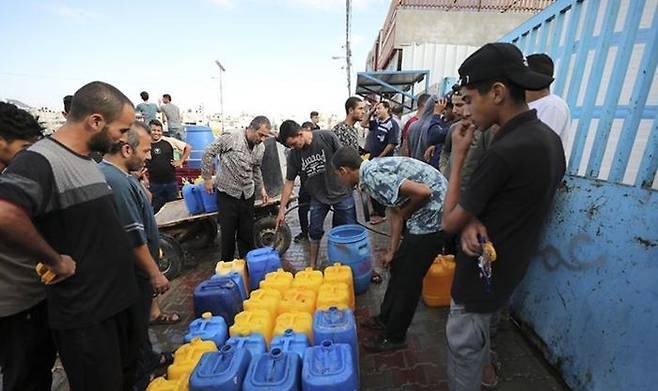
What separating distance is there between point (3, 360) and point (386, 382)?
99.6 inches

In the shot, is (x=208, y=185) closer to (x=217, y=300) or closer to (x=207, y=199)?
(x=207, y=199)

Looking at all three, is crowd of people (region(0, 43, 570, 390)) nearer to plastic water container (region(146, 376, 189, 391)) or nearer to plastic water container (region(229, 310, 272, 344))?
plastic water container (region(146, 376, 189, 391))

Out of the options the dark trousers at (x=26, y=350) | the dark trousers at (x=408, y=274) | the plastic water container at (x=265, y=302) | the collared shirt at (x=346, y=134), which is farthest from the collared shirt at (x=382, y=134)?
the dark trousers at (x=26, y=350)

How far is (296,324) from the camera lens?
2.54m

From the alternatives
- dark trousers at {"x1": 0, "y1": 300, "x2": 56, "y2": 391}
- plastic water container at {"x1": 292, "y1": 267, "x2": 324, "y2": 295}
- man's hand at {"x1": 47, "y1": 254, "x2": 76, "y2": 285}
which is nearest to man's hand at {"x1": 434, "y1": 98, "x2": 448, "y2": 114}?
plastic water container at {"x1": 292, "y1": 267, "x2": 324, "y2": 295}

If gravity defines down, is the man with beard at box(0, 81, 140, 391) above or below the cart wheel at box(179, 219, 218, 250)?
above

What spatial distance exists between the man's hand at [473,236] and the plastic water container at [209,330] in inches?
79.1

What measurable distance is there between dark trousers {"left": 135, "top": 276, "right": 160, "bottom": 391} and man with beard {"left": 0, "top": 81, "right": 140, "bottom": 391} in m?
0.38

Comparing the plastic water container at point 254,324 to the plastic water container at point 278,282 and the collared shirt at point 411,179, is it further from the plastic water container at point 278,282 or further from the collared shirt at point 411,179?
the collared shirt at point 411,179

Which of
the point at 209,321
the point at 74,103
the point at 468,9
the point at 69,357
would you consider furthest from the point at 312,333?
the point at 468,9

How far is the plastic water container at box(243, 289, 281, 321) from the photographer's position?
2793 millimetres

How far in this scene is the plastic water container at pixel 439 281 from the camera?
11.6 ft

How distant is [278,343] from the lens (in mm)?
2287

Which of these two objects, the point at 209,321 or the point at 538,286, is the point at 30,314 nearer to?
the point at 209,321
